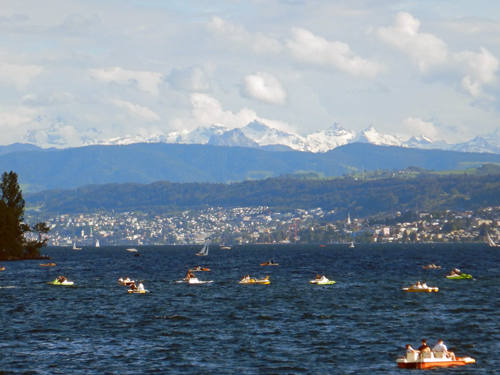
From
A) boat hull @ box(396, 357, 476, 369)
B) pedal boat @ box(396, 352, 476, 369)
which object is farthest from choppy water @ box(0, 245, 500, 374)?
pedal boat @ box(396, 352, 476, 369)

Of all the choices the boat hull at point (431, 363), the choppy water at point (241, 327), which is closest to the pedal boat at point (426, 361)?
the boat hull at point (431, 363)

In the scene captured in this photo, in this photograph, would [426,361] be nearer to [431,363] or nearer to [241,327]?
[431,363]

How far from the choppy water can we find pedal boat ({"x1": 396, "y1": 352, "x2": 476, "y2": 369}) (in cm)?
104

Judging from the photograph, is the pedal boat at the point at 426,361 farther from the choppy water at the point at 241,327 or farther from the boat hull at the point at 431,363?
the choppy water at the point at 241,327

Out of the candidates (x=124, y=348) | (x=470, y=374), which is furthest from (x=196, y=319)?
(x=470, y=374)

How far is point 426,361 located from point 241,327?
2559 centimetres

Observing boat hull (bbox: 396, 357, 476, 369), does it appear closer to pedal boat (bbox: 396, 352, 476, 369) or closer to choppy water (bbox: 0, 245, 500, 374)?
pedal boat (bbox: 396, 352, 476, 369)

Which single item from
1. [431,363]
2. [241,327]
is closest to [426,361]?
[431,363]

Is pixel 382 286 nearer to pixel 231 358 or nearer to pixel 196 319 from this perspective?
pixel 196 319

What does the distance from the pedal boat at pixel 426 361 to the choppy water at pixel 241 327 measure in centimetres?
104

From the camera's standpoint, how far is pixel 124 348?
2667 inches

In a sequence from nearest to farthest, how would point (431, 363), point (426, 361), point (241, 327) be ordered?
point (426, 361)
point (431, 363)
point (241, 327)

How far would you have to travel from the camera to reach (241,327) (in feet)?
263

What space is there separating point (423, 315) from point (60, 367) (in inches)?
1731
